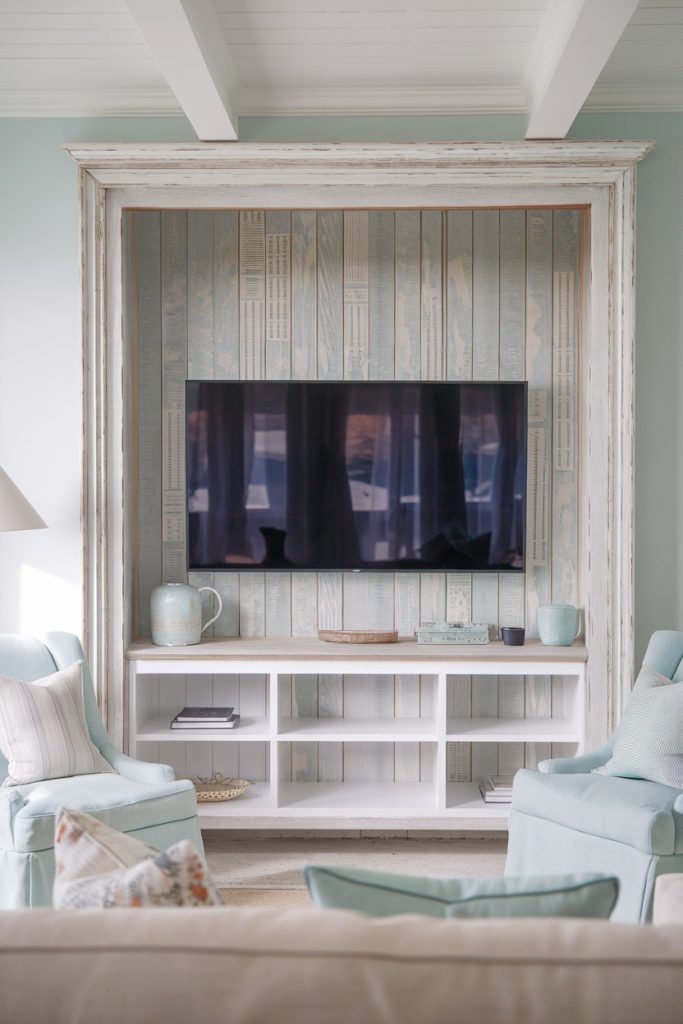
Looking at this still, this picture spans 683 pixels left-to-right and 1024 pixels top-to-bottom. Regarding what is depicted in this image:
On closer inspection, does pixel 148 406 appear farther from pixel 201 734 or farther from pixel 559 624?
pixel 559 624

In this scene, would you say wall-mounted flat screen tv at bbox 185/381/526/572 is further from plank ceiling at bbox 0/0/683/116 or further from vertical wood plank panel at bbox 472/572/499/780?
plank ceiling at bbox 0/0/683/116

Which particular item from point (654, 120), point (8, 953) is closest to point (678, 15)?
point (654, 120)

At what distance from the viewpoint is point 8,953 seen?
3.17 feet

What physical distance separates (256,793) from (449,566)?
117cm

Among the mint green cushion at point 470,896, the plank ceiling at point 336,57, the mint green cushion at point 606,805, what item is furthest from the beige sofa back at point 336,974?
the plank ceiling at point 336,57

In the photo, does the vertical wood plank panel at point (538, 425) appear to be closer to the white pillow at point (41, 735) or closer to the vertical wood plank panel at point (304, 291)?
the vertical wood plank panel at point (304, 291)

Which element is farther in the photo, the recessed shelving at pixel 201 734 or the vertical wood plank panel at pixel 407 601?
the vertical wood plank panel at pixel 407 601

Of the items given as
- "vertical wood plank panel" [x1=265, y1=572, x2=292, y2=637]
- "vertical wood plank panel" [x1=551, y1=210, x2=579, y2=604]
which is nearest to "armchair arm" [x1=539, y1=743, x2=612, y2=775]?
"vertical wood plank panel" [x1=551, y1=210, x2=579, y2=604]

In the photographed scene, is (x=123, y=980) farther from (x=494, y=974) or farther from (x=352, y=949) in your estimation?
(x=494, y=974)

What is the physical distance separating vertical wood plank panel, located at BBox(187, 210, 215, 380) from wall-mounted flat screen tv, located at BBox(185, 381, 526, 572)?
0.56ft

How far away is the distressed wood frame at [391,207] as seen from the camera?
10.7 feet

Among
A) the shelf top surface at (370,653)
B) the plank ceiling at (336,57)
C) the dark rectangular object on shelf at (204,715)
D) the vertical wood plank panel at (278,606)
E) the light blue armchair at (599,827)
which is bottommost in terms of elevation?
the light blue armchair at (599,827)

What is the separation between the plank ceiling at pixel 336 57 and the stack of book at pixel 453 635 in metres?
1.98

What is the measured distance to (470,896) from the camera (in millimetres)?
1104
